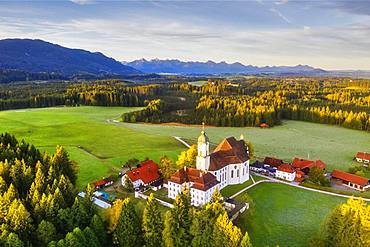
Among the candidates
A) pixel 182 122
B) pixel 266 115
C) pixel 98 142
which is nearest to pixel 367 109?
pixel 266 115

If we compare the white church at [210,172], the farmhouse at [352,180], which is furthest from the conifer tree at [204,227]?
the farmhouse at [352,180]

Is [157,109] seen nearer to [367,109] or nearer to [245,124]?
[245,124]

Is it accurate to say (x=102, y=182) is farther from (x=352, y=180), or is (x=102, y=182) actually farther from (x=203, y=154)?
(x=352, y=180)

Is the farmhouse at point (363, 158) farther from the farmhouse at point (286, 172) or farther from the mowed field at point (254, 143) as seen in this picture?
the farmhouse at point (286, 172)

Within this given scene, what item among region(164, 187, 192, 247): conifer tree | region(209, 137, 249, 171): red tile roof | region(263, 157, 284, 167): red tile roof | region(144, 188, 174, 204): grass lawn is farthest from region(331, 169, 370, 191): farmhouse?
region(164, 187, 192, 247): conifer tree

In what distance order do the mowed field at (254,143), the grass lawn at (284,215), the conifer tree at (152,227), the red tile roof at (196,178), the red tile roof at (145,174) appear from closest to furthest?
the conifer tree at (152,227) → the grass lawn at (284,215) → the mowed field at (254,143) → the red tile roof at (196,178) → the red tile roof at (145,174)

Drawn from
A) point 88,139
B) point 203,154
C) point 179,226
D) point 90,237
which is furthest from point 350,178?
point 88,139
